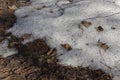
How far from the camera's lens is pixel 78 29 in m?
3.73

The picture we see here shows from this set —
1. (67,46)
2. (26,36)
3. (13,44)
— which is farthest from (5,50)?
(67,46)

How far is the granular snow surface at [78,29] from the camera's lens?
330 centimetres

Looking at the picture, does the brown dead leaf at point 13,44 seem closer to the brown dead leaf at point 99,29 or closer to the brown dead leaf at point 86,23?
the brown dead leaf at point 86,23

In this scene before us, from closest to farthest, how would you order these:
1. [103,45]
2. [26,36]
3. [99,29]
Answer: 1. [103,45]
2. [99,29]
3. [26,36]

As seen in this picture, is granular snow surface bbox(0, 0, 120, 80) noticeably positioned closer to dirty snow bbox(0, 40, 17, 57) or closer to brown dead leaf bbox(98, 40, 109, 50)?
brown dead leaf bbox(98, 40, 109, 50)

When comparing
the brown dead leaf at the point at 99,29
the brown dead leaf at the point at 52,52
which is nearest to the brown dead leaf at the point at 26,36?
the brown dead leaf at the point at 52,52

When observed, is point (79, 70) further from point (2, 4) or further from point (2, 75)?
point (2, 4)

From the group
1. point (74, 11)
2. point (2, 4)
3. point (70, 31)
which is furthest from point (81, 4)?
Result: point (2, 4)

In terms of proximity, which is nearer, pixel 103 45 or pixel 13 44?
pixel 103 45

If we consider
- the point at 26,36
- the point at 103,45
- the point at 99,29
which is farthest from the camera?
the point at 26,36

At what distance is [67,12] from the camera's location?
4133mm

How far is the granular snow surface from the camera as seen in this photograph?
3303mm

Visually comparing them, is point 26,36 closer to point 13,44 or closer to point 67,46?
point 13,44

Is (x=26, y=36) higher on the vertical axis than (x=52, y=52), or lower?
higher
